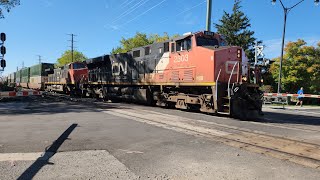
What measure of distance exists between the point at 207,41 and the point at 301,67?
79.3ft

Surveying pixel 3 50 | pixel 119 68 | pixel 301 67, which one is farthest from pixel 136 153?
pixel 301 67

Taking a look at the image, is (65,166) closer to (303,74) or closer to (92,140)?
(92,140)

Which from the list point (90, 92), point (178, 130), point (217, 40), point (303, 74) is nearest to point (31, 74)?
point (90, 92)

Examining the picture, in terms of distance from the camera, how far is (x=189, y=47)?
47.9ft

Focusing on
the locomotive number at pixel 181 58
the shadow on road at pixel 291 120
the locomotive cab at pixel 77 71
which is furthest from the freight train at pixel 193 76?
the locomotive cab at pixel 77 71

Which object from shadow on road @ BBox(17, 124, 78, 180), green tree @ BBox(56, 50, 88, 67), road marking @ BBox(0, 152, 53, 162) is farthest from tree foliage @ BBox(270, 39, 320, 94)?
green tree @ BBox(56, 50, 88, 67)

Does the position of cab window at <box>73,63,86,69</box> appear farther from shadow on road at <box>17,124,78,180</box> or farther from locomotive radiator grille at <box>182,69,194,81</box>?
shadow on road at <box>17,124,78,180</box>

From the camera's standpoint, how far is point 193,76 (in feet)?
47.4

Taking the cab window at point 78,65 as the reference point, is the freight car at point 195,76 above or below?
below

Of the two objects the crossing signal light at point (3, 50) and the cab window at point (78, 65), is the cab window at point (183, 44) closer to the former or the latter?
the crossing signal light at point (3, 50)

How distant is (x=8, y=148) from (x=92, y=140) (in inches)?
73.9

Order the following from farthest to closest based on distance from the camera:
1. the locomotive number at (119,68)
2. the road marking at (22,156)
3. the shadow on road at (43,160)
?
the locomotive number at (119,68)
the road marking at (22,156)
the shadow on road at (43,160)

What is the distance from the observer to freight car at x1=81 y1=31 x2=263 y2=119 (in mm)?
12945

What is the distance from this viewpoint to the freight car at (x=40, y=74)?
43188mm
